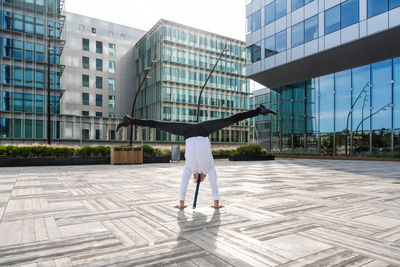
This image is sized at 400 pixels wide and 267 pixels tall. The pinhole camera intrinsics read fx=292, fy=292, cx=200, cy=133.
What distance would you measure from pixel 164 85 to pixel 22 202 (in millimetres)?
42729

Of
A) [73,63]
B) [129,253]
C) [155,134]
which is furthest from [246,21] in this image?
[129,253]

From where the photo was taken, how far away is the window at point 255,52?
109ft

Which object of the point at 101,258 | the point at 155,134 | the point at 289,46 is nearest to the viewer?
the point at 101,258

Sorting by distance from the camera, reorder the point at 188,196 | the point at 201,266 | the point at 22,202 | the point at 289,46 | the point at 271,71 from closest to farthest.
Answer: the point at 201,266 < the point at 22,202 < the point at 188,196 < the point at 289,46 < the point at 271,71

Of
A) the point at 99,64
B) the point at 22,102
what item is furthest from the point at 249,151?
the point at 99,64

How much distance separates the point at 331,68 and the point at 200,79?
26.1 m

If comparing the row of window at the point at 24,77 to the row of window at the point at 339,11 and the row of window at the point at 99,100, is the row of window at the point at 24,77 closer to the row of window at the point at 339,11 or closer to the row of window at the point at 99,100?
the row of window at the point at 99,100

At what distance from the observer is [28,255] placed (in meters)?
3.29

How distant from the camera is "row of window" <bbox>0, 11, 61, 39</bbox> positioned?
37844 millimetres

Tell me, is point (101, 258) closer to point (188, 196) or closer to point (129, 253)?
point (129, 253)

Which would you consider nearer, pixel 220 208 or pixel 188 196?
pixel 220 208

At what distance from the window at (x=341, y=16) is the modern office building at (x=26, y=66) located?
32.3 metres

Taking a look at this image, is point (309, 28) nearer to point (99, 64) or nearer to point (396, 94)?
point (396, 94)

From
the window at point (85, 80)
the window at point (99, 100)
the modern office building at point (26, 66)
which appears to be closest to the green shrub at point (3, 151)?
the modern office building at point (26, 66)
